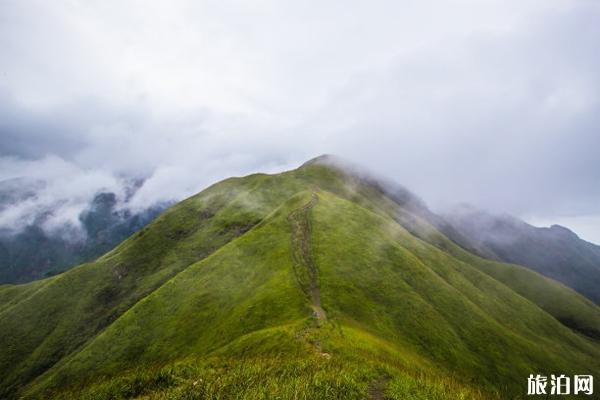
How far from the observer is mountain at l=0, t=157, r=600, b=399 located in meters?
16.0

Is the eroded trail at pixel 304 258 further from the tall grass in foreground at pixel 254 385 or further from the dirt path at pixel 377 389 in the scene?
the tall grass in foreground at pixel 254 385

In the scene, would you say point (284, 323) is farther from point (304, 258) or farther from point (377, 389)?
point (377, 389)

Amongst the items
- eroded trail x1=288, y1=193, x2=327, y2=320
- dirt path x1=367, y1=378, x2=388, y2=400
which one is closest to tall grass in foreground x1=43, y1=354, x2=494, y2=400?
dirt path x1=367, y1=378, x2=388, y2=400

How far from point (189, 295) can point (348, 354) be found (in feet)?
213

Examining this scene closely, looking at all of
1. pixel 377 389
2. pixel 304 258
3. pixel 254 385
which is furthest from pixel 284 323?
pixel 254 385

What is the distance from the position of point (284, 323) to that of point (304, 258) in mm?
30423

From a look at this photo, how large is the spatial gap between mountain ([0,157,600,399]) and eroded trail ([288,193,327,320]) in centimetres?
53

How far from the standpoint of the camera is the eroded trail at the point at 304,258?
57.3 meters

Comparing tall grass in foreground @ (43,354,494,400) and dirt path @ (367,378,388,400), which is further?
dirt path @ (367,378,388,400)

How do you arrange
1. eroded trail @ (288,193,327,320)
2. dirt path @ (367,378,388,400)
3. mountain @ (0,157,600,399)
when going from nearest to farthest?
1. dirt path @ (367,378,388,400)
2. mountain @ (0,157,600,399)
3. eroded trail @ (288,193,327,320)

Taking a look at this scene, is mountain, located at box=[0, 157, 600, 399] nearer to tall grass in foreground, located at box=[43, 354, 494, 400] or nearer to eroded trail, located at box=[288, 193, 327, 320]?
tall grass in foreground, located at box=[43, 354, 494, 400]

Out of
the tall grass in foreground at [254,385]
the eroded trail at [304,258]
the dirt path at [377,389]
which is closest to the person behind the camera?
the tall grass in foreground at [254,385]

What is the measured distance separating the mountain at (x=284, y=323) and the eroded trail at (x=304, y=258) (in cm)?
53

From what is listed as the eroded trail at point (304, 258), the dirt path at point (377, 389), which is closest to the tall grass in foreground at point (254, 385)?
the dirt path at point (377, 389)
